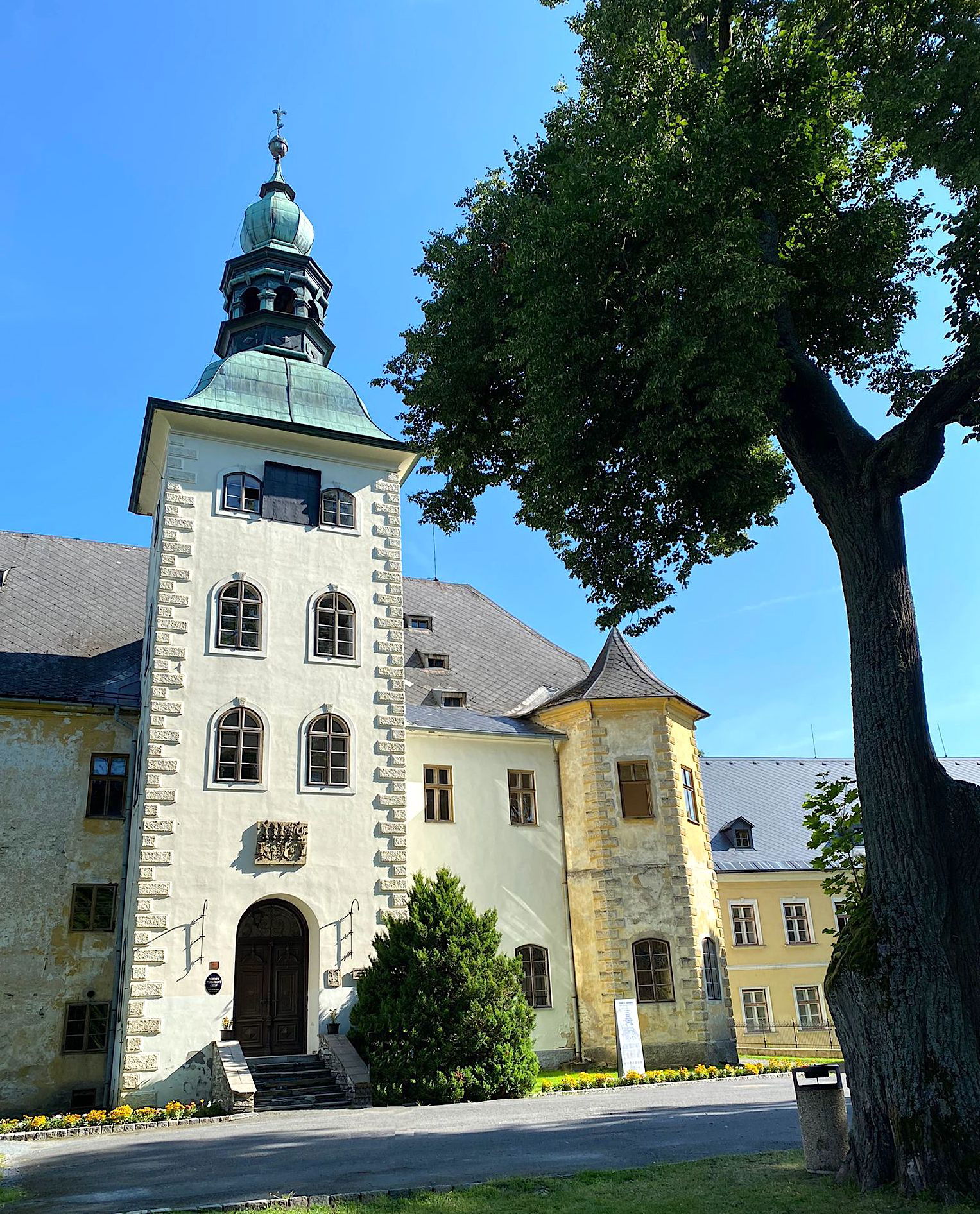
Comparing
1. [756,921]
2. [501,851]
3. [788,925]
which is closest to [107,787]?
[501,851]

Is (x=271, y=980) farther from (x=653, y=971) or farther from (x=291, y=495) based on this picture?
(x=291, y=495)

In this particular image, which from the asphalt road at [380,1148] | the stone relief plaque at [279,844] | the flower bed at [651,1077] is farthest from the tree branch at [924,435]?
the stone relief plaque at [279,844]

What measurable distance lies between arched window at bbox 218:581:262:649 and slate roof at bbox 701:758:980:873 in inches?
743

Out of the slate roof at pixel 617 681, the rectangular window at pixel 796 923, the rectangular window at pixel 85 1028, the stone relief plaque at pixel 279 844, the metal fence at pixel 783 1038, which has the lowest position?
the metal fence at pixel 783 1038

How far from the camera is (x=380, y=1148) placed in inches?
415

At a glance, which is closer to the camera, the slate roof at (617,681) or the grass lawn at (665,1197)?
the grass lawn at (665,1197)

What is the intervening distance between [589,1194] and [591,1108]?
22.6ft

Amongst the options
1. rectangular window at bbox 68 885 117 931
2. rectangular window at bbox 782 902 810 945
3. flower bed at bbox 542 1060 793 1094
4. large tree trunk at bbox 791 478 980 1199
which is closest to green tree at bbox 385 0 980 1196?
large tree trunk at bbox 791 478 980 1199

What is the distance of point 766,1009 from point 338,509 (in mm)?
20792

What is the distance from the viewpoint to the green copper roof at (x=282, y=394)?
70.5 feet

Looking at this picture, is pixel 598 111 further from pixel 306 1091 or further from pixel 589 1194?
pixel 306 1091

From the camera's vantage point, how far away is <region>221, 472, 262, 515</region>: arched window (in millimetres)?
20891

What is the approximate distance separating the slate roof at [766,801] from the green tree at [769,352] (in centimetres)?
2168

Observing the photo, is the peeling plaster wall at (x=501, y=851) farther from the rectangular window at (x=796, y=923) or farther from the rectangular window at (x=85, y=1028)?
the rectangular window at (x=796, y=923)
